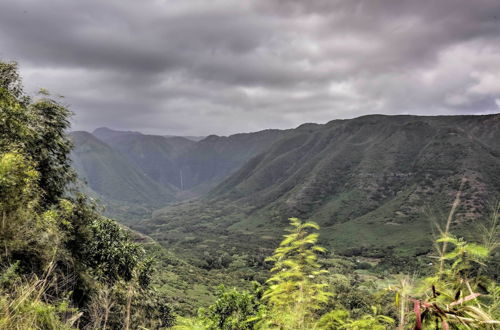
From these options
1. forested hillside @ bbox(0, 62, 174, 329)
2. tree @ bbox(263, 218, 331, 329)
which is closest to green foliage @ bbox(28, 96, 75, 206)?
forested hillside @ bbox(0, 62, 174, 329)

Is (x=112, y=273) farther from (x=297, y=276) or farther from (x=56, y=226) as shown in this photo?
(x=297, y=276)

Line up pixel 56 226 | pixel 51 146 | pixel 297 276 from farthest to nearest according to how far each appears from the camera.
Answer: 1. pixel 51 146
2. pixel 56 226
3. pixel 297 276

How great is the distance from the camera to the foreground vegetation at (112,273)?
3.31m

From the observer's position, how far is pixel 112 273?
23953mm

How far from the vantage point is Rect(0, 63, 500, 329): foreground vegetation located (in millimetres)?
3309

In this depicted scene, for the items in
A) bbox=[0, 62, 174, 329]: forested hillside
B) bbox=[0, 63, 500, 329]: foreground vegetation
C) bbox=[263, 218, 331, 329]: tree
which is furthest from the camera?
bbox=[0, 62, 174, 329]: forested hillside

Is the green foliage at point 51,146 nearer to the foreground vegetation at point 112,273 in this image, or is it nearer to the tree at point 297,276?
the foreground vegetation at point 112,273

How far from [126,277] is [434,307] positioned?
2761 centimetres

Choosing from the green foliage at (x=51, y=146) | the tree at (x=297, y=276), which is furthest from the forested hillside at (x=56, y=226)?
the tree at (x=297, y=276)

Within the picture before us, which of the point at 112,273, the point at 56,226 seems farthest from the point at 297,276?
the point at 112,273

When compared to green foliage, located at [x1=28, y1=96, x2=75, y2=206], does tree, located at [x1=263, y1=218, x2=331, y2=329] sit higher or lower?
lower

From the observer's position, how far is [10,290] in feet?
22.1

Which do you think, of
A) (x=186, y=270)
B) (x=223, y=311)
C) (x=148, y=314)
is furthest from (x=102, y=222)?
(x=186, y=270)

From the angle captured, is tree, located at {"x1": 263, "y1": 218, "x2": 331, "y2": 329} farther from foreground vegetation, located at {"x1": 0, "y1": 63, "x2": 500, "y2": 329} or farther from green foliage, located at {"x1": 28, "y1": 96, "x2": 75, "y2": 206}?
green foliage, located at {"x1": 28, "y1": 96, "x2": 75, "y2": 206}
